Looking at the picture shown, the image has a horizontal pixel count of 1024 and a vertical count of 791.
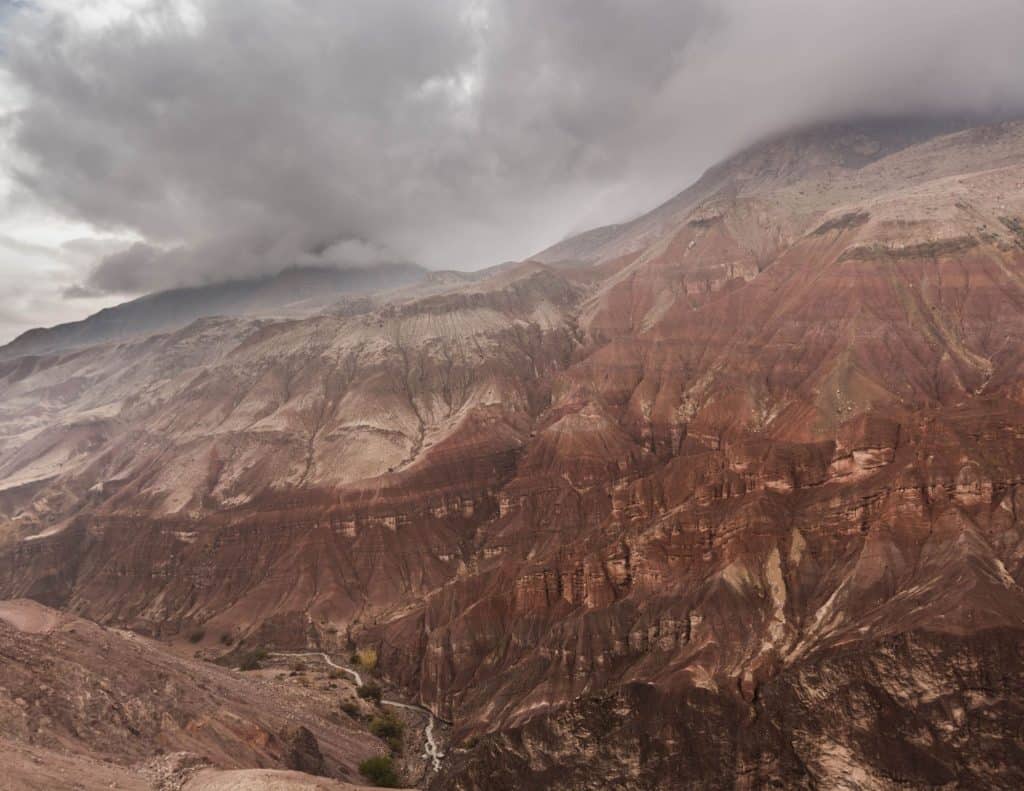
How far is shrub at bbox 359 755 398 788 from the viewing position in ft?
223

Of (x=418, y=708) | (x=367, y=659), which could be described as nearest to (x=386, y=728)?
(x=418, y=708)

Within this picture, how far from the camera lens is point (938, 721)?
55.2 meters

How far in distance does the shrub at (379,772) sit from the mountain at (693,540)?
273 inches

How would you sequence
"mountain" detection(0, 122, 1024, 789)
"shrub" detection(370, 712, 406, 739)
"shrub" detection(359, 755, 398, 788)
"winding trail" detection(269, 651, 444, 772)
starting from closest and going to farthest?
"mountain" detection(0, 122, 1024, 789) < "shrub" detection(359, 755, 398, 788) < "winding trail" detection(269, 651, 444, 772) < "shrub" detection(370, 712, 406, 739)

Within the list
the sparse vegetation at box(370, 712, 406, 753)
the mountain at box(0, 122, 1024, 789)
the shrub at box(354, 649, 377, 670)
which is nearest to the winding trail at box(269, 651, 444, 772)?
the shrub at box(354, 649, 377, 670)

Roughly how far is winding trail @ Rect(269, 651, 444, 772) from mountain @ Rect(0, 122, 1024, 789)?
2.01 meters

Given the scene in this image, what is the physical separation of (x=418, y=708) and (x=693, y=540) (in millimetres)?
44269

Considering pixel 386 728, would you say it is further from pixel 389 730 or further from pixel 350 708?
pixel 350 708

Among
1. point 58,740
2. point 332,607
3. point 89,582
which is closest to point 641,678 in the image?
point 58,740

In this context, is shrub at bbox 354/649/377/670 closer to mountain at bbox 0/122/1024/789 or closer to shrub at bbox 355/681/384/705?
mountain at bbox 0/122/1024/789

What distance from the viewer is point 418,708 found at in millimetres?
102062

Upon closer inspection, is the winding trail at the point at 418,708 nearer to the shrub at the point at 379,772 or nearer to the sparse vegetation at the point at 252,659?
the sparse vegetation at the point at 252,659

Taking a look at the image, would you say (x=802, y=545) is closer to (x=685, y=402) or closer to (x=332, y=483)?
(x=685, y=402)

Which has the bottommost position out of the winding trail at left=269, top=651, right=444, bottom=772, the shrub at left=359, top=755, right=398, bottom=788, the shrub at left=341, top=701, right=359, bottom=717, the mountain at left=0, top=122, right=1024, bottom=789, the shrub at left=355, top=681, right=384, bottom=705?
the winding trail at left=269, top=651, right=444, bottom=772
